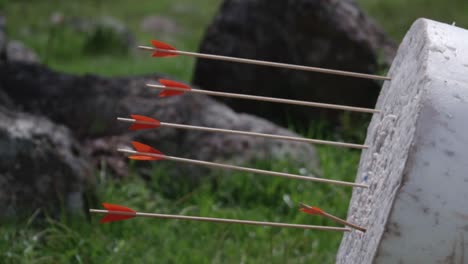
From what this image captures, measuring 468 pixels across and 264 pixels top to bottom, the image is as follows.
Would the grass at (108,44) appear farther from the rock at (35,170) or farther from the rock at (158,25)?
the rock at (35,170)

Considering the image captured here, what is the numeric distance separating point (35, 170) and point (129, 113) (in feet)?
3.38

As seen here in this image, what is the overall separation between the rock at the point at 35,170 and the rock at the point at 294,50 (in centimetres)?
192

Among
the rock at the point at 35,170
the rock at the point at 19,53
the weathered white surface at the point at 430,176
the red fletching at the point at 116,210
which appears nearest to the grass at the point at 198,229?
the rock at the point at 35,170

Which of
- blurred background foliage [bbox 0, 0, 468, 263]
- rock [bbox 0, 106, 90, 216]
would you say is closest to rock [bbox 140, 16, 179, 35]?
blurred background foliage [bbox 0, 0, 468, 263]

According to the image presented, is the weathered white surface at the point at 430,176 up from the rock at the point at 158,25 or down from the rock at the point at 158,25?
down

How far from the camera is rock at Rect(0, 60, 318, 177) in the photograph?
4.76m

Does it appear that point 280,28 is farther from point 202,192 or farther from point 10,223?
point 10,223

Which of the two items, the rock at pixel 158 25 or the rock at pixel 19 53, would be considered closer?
the rock at pixel 19 53

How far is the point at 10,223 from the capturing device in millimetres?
3830

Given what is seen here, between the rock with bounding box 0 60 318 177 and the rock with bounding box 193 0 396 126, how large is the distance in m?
0.83

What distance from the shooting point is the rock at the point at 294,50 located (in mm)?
5750

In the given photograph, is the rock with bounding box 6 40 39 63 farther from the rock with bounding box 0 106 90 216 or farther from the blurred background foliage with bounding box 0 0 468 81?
the rock with bounding box 0 106 90 216

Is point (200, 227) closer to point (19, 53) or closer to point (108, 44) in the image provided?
point (19, 53)

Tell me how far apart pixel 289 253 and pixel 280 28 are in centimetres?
243
